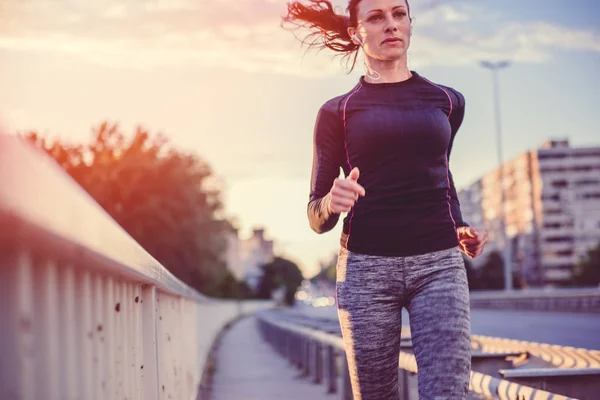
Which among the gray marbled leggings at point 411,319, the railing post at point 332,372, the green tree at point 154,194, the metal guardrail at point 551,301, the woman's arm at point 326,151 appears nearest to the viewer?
the gray marbled leggings at point 411,319

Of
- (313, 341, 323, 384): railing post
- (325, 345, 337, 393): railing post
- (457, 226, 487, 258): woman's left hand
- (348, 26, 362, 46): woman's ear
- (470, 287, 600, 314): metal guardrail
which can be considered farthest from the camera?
(470, 287, 600, 314): metal guardrail

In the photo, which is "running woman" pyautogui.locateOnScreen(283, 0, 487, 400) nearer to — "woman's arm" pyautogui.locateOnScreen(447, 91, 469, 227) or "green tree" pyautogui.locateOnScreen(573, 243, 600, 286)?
"woman's arm" pyautogui.locateOnScreen(447, 91, 469, 227)

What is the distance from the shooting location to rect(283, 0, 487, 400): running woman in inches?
141

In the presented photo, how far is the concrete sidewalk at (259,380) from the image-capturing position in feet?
42.2

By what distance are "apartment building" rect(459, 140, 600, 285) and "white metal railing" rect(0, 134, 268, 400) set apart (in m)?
159

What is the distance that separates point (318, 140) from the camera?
3.94 metres

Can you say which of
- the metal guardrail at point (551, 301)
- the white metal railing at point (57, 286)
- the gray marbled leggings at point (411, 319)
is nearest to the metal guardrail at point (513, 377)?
the gray marbled leggings at point (411, 319)

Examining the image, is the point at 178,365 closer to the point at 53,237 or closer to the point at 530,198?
the point at 53,237

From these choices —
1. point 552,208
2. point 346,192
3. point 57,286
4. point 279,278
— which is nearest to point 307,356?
point 346,192

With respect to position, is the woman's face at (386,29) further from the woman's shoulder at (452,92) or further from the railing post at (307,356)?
the railing post at (307,356)

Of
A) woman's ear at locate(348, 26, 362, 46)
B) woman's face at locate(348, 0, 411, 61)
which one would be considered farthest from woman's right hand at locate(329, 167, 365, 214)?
woman's ear at locate(348, 26, 362, 46)

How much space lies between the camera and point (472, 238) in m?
3.79

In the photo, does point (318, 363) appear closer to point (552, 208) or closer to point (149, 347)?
point (149, 347)

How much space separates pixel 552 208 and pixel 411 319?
167m
